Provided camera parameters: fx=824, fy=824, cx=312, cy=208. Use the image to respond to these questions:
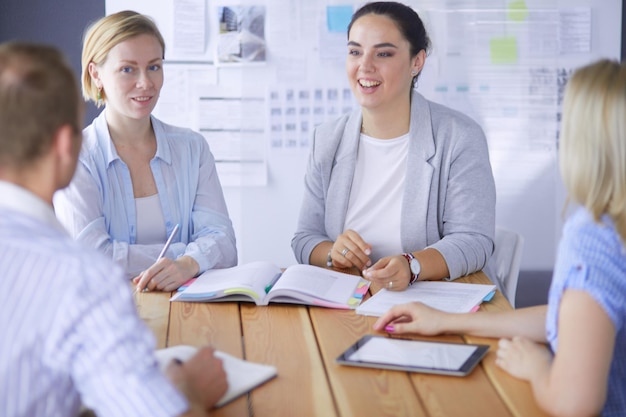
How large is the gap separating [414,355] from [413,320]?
0.16 m

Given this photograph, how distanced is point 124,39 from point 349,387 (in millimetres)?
1532

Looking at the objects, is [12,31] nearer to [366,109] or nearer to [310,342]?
[366,109]

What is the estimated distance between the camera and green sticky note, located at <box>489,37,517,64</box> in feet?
13.2

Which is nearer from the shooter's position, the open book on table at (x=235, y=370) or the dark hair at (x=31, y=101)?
the dark hair at (x=31, y=101)

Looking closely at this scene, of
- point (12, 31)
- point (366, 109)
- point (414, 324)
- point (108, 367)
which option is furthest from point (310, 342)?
point (12, 31)

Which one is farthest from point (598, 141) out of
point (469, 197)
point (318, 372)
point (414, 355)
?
point (469, 197)

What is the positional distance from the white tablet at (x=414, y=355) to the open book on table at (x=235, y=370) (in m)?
0.16

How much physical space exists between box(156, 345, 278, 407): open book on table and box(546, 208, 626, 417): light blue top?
531 millimetres

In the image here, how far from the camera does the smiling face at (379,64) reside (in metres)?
2.65

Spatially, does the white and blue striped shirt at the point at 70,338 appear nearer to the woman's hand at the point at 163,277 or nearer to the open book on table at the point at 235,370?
the open book on table at the point at 235,370

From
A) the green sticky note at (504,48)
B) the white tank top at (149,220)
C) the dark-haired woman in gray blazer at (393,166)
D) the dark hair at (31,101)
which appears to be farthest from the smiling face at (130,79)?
the green sticky note at (504,48)

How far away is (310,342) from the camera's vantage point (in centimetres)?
172

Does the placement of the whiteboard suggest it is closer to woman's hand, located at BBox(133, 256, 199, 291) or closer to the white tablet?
woman's hand, located at BBox(133, 256, 199, 291)

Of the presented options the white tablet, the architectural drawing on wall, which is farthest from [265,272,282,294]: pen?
the architectural drawing on wall
